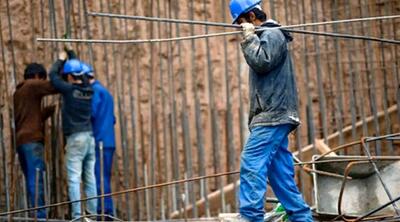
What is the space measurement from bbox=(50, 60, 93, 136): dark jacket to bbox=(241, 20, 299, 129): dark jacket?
4401 millimetres

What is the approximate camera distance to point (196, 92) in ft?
52.4

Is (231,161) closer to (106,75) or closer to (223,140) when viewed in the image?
(223,140)

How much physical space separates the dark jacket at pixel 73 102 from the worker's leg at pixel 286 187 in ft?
14.9

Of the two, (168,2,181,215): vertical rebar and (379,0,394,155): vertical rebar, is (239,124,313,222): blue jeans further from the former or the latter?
(168,2,181,215): vertical rebar

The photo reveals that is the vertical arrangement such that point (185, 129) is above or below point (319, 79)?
below

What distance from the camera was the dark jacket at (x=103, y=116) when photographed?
16.1m

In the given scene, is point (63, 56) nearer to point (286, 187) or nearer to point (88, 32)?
point (88, 32)

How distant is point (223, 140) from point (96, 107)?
1.44 meters

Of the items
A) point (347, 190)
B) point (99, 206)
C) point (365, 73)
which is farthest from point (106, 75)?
point (347, 190)

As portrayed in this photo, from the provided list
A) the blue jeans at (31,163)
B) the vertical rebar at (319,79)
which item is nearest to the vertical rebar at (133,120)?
the blue jeans at (31,163)

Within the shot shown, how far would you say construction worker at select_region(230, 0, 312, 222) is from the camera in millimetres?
11469

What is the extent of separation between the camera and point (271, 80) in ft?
38.3

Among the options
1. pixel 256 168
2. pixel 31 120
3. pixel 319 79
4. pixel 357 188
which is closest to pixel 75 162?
pixel 31 120

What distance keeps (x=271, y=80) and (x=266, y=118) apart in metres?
0.30
